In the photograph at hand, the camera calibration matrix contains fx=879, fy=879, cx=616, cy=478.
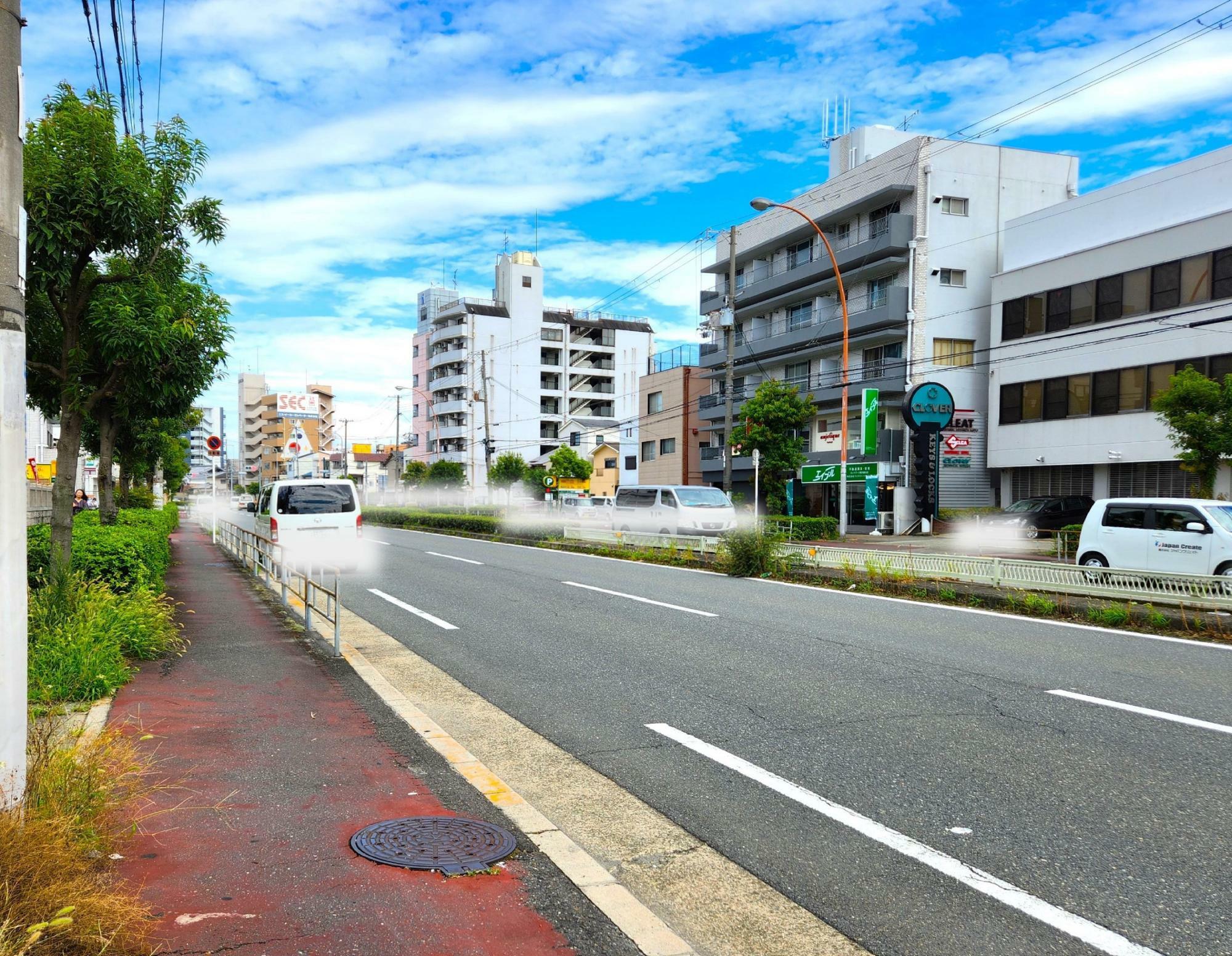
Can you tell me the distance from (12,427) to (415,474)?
81784 millimetres

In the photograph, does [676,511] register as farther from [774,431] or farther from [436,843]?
[436,843]

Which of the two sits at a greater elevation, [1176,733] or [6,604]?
[6,604]

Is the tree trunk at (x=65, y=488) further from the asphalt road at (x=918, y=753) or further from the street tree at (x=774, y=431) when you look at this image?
the street tree at (x=774, y=431)

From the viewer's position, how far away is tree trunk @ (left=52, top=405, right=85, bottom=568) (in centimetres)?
848

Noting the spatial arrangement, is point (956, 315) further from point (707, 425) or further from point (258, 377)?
point (258, 377)

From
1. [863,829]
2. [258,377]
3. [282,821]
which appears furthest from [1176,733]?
[258,377]

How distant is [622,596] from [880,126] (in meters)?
40.8

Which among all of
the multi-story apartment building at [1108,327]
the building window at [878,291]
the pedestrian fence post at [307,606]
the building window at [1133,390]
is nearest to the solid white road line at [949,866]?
the pedestrian fence post at [307,606]

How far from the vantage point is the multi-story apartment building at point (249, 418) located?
14100 cm

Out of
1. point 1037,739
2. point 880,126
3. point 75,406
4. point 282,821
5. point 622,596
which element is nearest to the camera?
point 282,821

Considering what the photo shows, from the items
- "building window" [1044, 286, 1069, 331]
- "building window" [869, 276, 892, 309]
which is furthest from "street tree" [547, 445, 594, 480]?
"building window" [1044, 286, 1069, 331]

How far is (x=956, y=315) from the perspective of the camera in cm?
3847

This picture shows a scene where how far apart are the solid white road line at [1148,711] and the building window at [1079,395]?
28900 millimetres

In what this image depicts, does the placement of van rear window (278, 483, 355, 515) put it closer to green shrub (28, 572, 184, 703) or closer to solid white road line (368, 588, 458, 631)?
solid white road line (368, 588, 458, 631)
